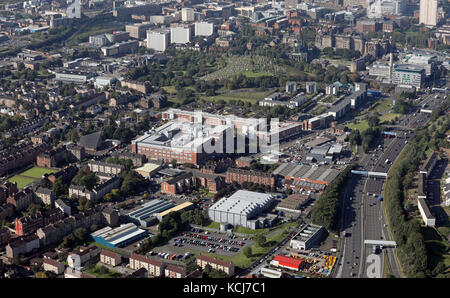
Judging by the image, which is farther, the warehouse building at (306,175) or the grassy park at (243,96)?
the grassy park at (243,96)

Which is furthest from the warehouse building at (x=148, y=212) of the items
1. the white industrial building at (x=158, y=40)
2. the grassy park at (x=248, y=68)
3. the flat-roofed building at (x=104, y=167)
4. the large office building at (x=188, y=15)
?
the large office building at (x=188, y=15)

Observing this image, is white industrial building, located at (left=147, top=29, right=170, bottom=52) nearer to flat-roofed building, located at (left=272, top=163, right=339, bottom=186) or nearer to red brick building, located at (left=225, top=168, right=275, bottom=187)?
flat-roofed building, located at (left=272, top=163, right=339, bottom=186)

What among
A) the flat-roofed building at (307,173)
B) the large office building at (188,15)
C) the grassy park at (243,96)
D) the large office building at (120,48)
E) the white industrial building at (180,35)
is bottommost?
the flat-roofed building at (307,173)

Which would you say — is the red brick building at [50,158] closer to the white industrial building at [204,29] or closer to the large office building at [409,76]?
the large office building at [409,76]

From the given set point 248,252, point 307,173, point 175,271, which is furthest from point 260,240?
point 307,173

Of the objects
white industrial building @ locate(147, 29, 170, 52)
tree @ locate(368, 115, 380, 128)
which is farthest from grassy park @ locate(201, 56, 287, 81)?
tree @ locate(368, 115, 380, 128)
